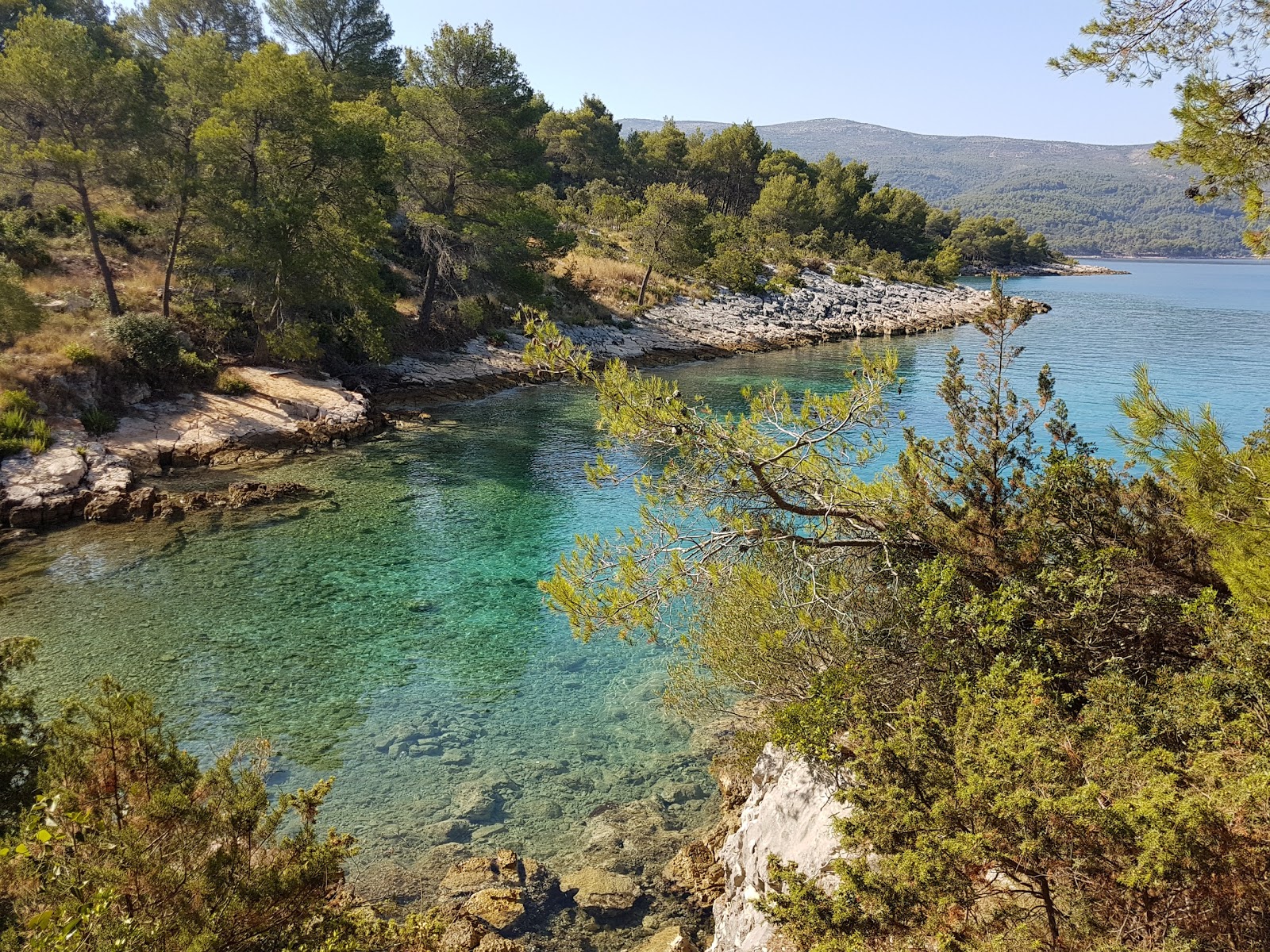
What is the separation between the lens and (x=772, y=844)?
7188 mm

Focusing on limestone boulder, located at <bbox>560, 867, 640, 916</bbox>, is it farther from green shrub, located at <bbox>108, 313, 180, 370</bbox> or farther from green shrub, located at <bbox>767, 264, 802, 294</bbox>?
green shrub, located at <bbox>767, 264, 802, 294</bbox>

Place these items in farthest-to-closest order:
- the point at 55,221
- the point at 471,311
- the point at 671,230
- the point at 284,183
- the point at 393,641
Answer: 1. the point at 671,230
2. the point at 471,311
3. the point at 55,221
4. the point at 284,183
5. the point at 393,641

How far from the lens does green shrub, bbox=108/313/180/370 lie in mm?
23375

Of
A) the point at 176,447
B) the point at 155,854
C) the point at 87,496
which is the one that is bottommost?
the point at 87,496

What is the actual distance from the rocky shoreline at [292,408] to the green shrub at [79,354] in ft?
6.37

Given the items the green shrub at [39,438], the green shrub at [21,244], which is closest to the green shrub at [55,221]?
the green shrub at [21,244]

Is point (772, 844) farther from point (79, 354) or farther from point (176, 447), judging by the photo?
point (79, 354)

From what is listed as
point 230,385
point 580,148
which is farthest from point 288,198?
point 580,148

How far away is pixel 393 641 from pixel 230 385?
652 inches

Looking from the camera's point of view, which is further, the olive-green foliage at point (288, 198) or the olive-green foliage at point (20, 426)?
the olive-green foliage at point (288, 198)

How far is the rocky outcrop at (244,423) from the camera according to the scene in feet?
72.0

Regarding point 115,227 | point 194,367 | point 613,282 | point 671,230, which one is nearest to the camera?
point 194,367

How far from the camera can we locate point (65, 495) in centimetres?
1828

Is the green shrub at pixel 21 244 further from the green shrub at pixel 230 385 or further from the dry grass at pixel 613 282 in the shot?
the dry grass at pixel 613 282
